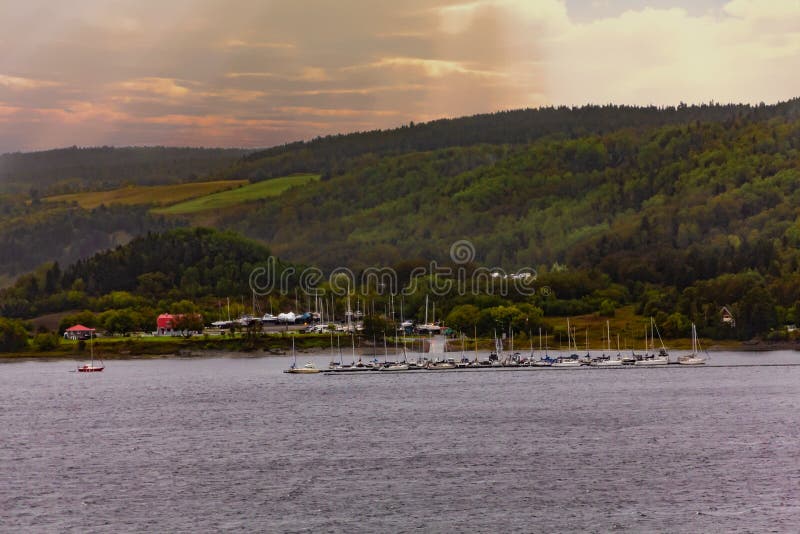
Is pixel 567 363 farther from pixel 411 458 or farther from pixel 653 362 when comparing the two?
pixel 411 458

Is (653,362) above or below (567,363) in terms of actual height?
below

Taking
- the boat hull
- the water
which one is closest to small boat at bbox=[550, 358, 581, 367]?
the boat hull

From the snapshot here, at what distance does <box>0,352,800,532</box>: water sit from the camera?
6412 cm

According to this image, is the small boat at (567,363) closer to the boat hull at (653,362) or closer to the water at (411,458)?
the boat hull at (653,362)

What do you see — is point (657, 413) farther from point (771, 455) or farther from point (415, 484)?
point (415, 484)

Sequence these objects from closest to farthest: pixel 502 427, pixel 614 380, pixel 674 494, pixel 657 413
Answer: pixel 674 494 < pixel 502 427 < pixel 657 413 < pixel 614 380

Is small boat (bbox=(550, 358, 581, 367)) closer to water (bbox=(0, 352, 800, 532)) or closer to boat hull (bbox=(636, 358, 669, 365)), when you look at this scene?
boat hull (bbox=(636, 358, 669, 365))

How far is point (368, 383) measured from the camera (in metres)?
146

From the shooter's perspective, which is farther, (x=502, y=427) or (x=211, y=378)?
(x=211, y=378)

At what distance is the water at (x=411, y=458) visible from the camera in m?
64.1

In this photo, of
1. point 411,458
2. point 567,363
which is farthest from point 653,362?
point 411,458

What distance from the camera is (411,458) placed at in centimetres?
8144

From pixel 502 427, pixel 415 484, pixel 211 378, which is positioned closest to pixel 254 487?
pixel 415 484

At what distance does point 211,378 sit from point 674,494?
99.4 metres
